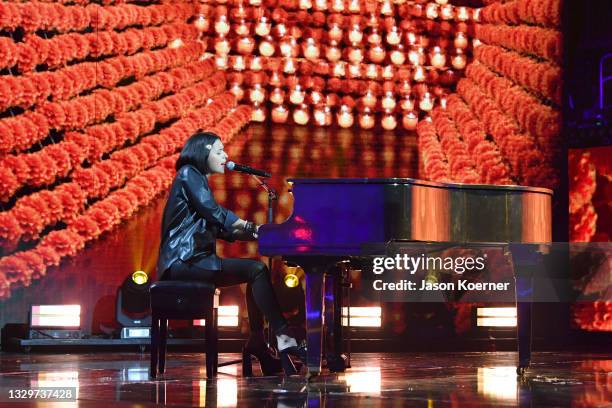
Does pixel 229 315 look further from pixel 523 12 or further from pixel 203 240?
pixel 523 12

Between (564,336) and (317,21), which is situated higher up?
(317,21)

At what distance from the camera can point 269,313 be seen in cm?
455

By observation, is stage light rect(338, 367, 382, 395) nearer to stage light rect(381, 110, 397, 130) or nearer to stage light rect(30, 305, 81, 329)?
stage light rect(30, 305, 81, 329)

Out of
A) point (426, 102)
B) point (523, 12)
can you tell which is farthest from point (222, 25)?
point (523, 12)

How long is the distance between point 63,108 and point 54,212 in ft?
2.34

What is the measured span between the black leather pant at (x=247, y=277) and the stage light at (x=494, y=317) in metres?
3.25

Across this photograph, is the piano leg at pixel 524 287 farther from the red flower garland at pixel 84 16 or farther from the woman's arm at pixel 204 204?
the red flower garland at pixel 84 16

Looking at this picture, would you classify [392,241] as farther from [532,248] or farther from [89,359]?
[89,359]

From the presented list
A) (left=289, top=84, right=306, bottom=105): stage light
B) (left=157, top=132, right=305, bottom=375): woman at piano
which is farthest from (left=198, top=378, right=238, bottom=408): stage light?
(left=289, top=84, right=306, bottom=105): stage light

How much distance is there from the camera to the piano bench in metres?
4.61

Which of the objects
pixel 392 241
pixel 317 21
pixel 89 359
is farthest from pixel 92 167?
pixel 392 241

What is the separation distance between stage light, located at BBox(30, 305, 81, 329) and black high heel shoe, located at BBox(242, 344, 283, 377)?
2.47 m

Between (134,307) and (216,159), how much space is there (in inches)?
94.5

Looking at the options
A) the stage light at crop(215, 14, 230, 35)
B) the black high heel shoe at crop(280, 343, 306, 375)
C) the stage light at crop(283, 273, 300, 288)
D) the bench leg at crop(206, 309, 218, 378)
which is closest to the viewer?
the black high heel shoe at crop(280, 343, 306, 375)
